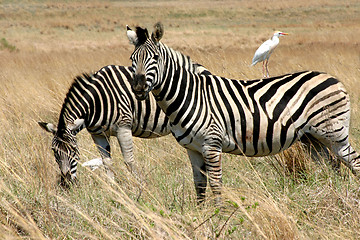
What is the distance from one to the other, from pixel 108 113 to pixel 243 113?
1.78m

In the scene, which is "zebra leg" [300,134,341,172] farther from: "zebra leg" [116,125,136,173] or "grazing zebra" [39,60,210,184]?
"zebra leg" [116,125,136,173]

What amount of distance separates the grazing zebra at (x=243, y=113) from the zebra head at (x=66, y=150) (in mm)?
1147

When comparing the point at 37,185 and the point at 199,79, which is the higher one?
the point at 199,79

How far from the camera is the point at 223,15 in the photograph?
1795 inches

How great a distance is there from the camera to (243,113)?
3936mm

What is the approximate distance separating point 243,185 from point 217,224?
1266 millimetres

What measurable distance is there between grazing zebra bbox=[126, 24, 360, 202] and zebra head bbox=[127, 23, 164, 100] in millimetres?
19

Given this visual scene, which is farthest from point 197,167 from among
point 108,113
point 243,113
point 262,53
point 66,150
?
point 262,53

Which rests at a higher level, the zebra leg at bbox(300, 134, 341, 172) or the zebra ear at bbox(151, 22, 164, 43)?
the zebra ear at bbox(151, 22, 164, 43)

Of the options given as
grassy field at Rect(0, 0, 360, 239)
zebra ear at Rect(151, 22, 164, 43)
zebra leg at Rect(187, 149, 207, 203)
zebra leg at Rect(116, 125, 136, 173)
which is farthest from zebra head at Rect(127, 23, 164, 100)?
zebra leg at Rect(116, 125, 136, 173)

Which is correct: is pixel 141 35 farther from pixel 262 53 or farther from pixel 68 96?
pixel 262 53

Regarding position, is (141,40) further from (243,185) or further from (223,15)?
(223,15)

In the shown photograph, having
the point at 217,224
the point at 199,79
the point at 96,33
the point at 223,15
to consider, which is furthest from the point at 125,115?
the point at 223,15

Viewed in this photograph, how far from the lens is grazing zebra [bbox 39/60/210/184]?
4.61 metres
